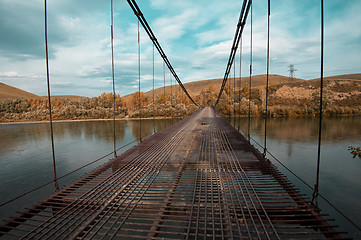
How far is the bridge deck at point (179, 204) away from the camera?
9.80 feet

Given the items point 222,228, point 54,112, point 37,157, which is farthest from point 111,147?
point 54,112

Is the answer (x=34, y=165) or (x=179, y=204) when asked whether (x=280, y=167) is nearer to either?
(x=179, y=204)

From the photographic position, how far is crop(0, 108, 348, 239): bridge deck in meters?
2.99

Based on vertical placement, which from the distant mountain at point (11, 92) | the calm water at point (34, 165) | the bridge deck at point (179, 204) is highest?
the distant mountain at point (11, 92)

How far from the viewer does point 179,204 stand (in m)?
3.87

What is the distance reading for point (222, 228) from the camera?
299 centimetres

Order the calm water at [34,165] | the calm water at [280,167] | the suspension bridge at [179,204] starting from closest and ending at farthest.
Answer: the suspension bridge at [179,204]
the calm water at [280,167]
the calm water at [34,165]

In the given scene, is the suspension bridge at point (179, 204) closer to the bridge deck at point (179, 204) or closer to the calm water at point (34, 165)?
the bridge deck at point (179, 204)

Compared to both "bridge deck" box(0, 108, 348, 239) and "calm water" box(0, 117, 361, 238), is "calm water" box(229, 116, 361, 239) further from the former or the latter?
"bridge deck" box(0, 108, 348, 239)

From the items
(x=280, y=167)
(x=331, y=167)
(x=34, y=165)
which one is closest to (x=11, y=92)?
(x=34, y=165)

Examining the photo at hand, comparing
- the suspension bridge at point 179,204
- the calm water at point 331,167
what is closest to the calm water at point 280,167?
the calm water at point 331,167

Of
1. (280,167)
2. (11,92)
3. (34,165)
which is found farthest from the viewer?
(11,92)

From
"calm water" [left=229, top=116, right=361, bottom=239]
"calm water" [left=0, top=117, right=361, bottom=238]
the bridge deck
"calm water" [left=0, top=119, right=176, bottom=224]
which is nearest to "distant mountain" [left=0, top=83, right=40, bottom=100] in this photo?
"calm water" [left=0, top=119, right=176, bottom=224]

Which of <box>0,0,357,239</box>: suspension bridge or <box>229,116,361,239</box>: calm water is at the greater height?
<box>0,0,357,239</box>: suspension bridge
